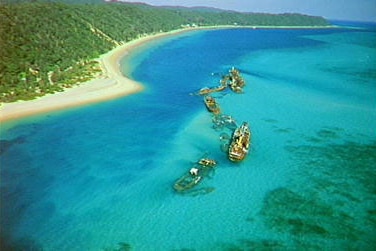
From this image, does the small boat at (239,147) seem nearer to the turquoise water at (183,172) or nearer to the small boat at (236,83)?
the turquoise water at (183,172)

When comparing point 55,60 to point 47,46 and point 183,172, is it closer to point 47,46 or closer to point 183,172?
point 47,46

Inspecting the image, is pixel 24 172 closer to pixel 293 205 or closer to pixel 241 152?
pixel 241 152

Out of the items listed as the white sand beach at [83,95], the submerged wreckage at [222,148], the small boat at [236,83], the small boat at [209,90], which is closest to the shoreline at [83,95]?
the white sand beach at [83,95]

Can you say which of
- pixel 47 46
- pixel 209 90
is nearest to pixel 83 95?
pixel 209 90

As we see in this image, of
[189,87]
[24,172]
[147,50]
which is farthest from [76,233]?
[147,50]

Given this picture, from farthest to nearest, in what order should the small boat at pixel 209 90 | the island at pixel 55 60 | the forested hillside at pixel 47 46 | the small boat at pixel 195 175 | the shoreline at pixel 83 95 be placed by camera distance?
the small boat at pixel 209 90, the forested hillside at pixel 47 46, the island at pixel 55 60, the shoreline at pixel 83 95, the small boat at pixel 195 175

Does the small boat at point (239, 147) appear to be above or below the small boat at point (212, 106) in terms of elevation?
above
